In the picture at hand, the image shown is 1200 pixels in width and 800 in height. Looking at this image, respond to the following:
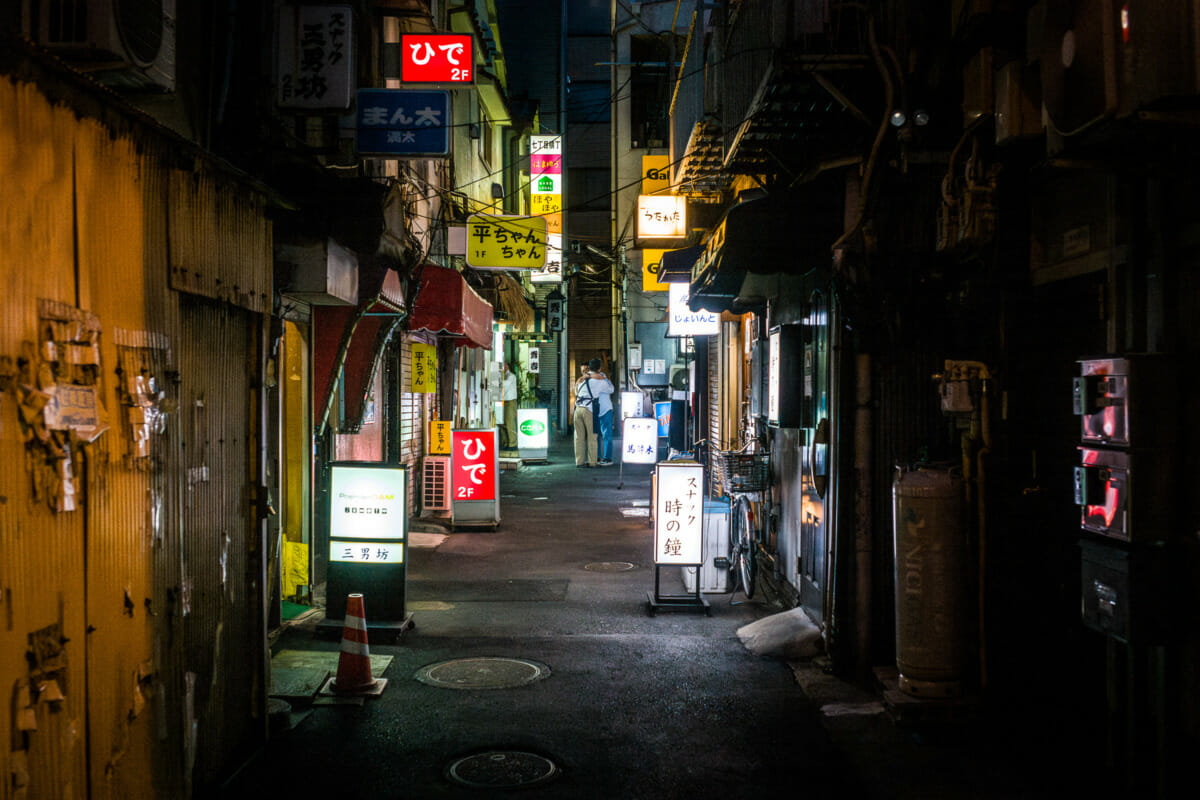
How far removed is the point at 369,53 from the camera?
39.0 feet

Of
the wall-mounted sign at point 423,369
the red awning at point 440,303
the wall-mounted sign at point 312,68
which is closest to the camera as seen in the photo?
the wall-mounted sign at point 312,68

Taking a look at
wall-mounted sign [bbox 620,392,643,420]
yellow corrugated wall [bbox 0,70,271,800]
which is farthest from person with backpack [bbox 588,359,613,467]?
yellow corrugated wall [bbox 0,70,271,800]

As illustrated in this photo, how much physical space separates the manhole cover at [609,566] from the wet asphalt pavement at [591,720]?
1111 mm

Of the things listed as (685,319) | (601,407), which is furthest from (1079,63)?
(601,407)

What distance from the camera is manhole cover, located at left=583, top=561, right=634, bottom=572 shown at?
42.2ft

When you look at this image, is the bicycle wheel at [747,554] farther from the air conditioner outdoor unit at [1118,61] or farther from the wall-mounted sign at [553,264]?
the wall-mounted sign at [553,264]

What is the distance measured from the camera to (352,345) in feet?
41.5

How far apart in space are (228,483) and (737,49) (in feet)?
22.9

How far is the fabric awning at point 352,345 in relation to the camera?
37.5ft

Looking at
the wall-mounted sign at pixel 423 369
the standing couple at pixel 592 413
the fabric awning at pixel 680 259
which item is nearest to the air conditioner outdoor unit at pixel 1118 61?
the fabric awning at pixel 680 259

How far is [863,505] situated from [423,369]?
11.6 metres

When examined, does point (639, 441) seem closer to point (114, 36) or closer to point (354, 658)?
point (354, 658)

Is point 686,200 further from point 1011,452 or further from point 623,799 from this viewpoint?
point 623,799

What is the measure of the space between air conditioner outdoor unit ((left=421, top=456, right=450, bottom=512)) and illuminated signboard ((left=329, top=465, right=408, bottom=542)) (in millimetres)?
7683
